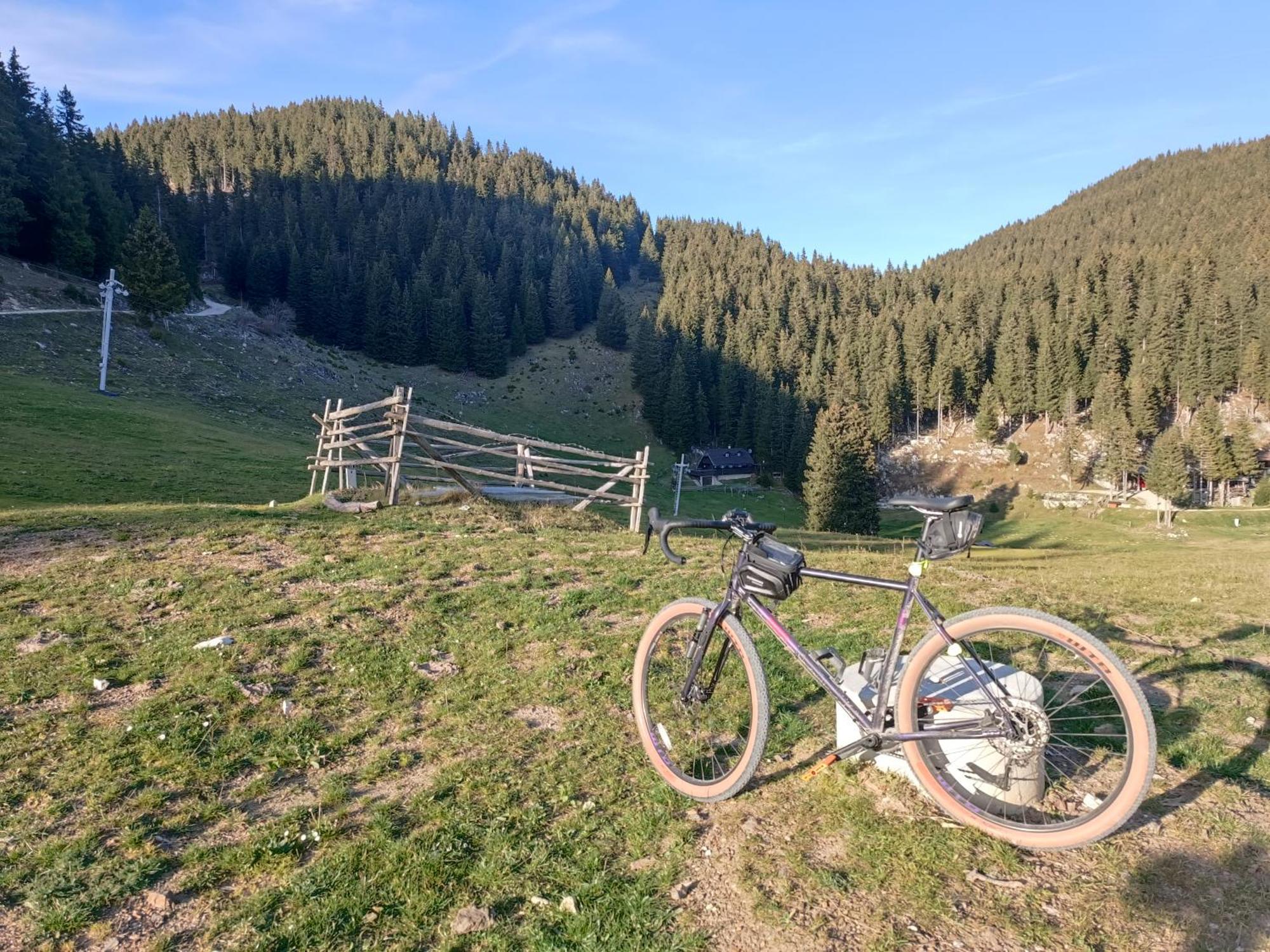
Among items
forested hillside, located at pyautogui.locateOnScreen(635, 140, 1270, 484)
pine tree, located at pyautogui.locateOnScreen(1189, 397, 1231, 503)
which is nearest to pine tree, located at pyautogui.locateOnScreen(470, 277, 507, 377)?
forested hillside, located at pyautogui.locateOnScreen(635, 140, 1270, 484)

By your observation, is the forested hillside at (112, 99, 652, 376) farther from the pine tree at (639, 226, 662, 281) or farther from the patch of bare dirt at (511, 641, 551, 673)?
the patch of bare dirt at (511, 641, 551, 673)

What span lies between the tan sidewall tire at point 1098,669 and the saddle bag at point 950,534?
44 cm

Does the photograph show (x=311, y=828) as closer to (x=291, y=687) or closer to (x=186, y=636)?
(x=291, y=687)

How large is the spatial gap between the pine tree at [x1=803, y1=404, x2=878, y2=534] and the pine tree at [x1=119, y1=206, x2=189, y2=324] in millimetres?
57296

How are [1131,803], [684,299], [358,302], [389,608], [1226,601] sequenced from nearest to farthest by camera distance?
[1131,803] → [389,608] → [1226,601] → [358,302] → [684,299]

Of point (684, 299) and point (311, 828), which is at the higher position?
point (684, 299)

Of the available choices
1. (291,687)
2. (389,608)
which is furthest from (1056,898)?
(389,608)

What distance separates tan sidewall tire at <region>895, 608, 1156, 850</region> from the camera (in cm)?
→ 359

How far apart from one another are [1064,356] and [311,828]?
108 metres

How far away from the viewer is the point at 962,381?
94.8 metres

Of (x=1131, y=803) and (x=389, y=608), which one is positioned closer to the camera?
(x=1131, y=803)

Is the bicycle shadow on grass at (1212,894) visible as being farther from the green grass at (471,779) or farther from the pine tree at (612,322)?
the pine tree at (612,322)

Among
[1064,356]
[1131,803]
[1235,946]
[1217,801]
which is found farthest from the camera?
[1064,356]

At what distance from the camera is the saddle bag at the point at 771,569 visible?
4727 mm
